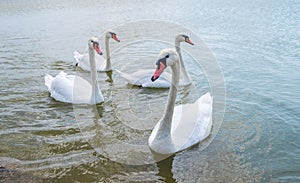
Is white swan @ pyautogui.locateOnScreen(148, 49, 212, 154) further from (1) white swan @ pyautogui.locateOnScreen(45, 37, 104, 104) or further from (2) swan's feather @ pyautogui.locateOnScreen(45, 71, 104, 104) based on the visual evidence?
(2) swan's feather @ pyautogui.locateOnScreen(45, 71, 104, 104)

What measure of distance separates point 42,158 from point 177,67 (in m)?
2.61

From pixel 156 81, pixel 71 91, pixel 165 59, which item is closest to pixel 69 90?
pixel 71 91

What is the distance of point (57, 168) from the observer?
190 inches

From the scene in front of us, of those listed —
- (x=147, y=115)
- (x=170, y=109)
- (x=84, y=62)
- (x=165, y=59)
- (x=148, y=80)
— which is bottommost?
(x=147, y=115)

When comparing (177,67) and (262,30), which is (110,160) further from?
(262,30)

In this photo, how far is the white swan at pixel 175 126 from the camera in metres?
4.84

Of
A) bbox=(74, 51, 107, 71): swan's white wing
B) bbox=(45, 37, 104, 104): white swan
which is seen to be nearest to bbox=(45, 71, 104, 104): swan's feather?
bbox=(45, 37, 104, 104): white swan

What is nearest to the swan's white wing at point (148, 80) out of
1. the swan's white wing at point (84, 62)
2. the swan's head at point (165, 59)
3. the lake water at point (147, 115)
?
the lake water at point (147, 115)

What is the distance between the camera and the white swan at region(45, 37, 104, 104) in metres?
7.23

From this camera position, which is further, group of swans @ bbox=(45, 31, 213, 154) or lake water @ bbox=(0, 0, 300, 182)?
group of swans @ bbox=(45, 31, 213, 154)

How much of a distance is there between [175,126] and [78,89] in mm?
2994

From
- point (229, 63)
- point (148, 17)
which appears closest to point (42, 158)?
point (229, 63)

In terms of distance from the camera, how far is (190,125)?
17.6 ft

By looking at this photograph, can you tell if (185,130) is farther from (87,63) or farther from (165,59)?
(87,63)
